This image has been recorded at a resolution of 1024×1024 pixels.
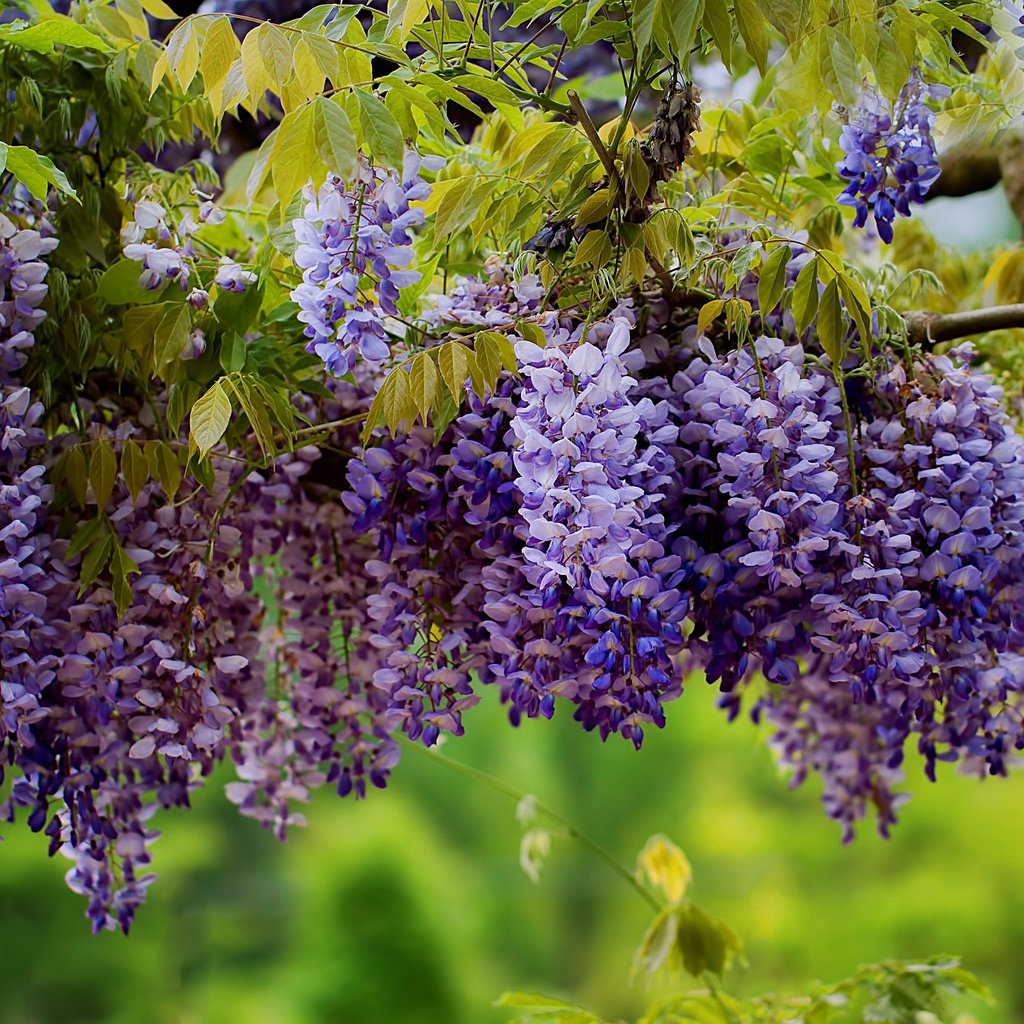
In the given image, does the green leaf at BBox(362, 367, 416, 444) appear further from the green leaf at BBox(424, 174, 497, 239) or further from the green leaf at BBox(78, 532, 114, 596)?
the green leaf at BBox(78, 532, 114, 596)

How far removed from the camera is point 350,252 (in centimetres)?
63

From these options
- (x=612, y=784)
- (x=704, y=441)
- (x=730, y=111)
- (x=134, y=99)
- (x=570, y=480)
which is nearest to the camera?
(x=570, y=480)

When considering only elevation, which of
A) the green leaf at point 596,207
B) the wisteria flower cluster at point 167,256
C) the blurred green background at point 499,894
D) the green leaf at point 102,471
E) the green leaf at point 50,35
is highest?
the green leaf at point 50,35

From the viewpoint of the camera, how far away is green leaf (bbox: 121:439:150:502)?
2.31 ft

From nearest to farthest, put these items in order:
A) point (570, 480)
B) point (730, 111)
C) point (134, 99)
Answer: point (570, 480)
point (134, 99)
point (730, 111)

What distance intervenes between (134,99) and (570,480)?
44cm

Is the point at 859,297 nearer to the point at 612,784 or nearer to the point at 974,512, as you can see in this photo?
the point at 974,512

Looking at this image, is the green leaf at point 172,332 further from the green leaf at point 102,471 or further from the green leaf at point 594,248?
the green leaf at point 594,248

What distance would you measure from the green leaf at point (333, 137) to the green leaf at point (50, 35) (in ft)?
0.75

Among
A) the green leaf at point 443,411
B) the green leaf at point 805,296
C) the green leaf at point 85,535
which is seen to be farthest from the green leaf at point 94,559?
the green leaf at point 805,296

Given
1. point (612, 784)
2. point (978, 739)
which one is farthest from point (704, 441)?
point (612, 784)

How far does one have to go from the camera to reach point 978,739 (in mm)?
801

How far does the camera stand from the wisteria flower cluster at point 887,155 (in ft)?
2.36

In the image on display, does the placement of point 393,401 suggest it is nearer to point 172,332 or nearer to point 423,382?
point 423,382
